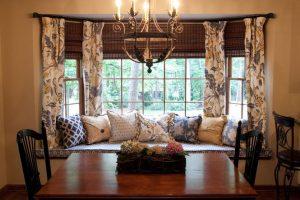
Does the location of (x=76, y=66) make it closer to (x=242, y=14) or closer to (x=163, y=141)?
(x=163, y=141)

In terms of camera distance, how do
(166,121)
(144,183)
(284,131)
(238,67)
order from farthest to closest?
(238,67) < (166,121) < (284,131) < (144,183)

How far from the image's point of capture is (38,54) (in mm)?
4312

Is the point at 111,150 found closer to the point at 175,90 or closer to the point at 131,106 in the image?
the point at 131,106

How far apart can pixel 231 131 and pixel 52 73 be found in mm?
2342

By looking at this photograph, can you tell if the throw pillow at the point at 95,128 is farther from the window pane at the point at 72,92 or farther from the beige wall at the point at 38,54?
the beige wall at the point at 38,54

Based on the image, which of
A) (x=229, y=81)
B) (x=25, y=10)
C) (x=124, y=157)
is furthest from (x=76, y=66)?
(x=124, y=157)

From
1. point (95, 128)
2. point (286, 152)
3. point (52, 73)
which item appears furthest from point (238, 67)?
point (52, 73)

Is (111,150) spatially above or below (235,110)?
below

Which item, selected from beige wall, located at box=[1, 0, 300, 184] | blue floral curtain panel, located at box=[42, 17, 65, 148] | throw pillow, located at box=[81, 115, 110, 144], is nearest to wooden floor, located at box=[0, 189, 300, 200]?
beige wall, located at box=[1, 0, 300, 184]

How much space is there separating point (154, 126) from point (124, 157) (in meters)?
1.87

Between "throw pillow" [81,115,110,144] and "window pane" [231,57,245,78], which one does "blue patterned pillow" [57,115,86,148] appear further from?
"window pane" [231,57,245,78]

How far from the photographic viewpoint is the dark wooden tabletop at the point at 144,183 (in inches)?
86.8

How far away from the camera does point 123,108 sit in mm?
4953

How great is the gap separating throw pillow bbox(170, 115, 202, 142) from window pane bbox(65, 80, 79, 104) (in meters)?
1.39
